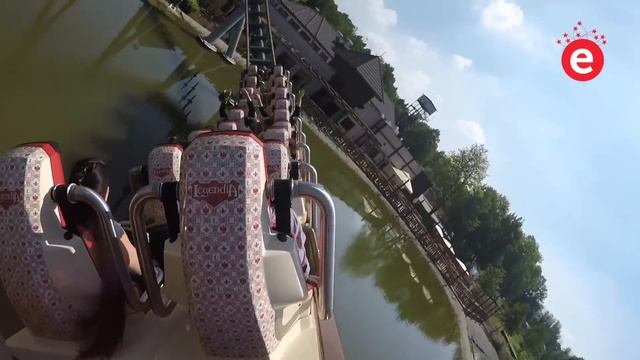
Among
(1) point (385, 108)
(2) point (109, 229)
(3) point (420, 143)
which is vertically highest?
(3) point (420, 143)

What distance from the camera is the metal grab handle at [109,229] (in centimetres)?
152

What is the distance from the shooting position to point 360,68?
15.5m

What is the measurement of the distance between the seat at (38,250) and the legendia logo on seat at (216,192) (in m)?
0.56

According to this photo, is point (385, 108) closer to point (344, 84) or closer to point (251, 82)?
point (344, 84)

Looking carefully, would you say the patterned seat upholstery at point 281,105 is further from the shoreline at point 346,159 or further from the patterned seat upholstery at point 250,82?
the shoreline at point 346,159

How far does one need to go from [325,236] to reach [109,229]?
790mm

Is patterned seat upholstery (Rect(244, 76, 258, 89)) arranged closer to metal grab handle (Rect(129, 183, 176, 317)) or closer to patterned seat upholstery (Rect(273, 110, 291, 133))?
patterned seat upholstery (Rect(273, 110, 291, 133))

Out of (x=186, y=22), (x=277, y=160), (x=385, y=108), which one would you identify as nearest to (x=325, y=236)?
(x=277, y=160)

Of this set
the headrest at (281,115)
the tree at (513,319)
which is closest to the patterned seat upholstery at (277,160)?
the headrest at (281,115)

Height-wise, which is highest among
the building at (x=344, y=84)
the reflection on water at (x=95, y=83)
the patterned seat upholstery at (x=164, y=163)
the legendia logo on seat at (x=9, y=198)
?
the building at (x=344, y=84)

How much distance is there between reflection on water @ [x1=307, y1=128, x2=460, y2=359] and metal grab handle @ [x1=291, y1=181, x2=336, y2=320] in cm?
501

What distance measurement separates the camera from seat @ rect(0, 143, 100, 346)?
142cm

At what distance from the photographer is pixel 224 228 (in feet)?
4.43

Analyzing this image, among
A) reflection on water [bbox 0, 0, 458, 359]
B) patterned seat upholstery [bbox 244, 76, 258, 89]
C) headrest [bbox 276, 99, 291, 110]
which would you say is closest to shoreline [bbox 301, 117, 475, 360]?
reflection on water [bbox 0, 0, 458, 359]
